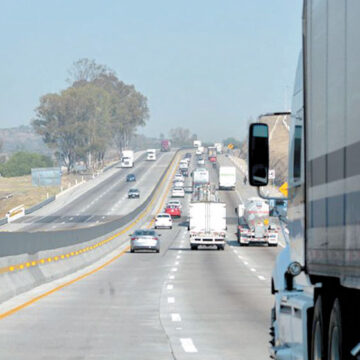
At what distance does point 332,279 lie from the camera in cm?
798

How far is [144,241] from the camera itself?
5403 centimetres

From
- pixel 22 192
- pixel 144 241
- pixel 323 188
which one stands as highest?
pixel 22 192

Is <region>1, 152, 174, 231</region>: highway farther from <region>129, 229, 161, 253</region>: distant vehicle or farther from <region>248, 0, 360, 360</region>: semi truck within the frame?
<region>248, 0, 360, 360</region>: semi truck

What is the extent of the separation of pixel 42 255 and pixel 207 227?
3093 cm

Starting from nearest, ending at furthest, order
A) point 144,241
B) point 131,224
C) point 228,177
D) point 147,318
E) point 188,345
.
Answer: point 188,345 → point 147,318 → point 144,241 → point 131,224 → point 228,177

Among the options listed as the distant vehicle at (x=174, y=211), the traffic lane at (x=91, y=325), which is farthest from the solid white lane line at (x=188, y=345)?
the distant vehicle at (x=174, y=211)

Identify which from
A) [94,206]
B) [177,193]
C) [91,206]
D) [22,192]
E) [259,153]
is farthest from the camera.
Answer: [22,192]

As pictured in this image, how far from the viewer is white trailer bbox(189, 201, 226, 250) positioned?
191ft

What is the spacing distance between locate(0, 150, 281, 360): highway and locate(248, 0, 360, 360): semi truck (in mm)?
3413

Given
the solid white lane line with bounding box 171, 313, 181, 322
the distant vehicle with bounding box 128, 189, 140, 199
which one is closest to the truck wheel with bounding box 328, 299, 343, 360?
the solid white lane line with bounding box 171, 313, 181, 322

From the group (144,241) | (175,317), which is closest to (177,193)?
(144,241)

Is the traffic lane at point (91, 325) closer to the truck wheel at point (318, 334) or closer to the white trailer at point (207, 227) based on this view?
the truck wheel at point (318, 334)

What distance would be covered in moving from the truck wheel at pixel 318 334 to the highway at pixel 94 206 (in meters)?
79.7

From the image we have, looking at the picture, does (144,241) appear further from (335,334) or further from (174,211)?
(335,334)
